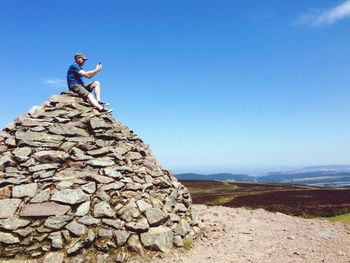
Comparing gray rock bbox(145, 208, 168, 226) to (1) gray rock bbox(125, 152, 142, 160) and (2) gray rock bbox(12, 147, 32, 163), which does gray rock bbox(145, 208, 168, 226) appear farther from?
(2) gray rock bbox(12, 147, 32, 163)

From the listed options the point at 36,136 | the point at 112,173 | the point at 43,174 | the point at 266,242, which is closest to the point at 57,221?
the point at 43,174

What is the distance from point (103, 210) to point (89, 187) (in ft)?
4.35

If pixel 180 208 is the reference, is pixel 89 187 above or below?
above

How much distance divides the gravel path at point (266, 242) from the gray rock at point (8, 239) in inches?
Result: 198

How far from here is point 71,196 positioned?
1320cm

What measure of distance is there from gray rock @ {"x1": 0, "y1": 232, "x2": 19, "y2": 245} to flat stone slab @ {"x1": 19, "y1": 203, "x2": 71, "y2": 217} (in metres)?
0.90

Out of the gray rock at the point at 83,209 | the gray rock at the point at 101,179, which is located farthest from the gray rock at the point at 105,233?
the gray rock at the point at 101,179

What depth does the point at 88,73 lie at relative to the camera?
18.4 metres

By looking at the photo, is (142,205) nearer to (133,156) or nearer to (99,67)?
(133,156)

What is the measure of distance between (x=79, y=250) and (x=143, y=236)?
2.52 metres

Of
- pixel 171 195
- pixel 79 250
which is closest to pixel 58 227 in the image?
pixel 79 250

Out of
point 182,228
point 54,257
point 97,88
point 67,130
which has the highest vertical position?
point 97,88

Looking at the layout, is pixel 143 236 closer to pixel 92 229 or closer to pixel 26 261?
pixel 92 229

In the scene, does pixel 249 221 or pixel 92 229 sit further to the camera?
pixel 249 221
